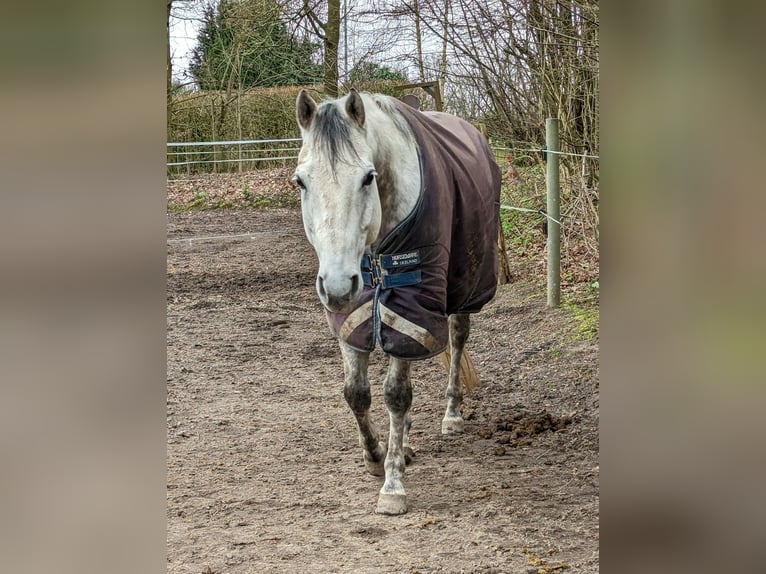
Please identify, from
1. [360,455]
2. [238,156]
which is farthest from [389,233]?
[238,156]

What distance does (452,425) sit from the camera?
4188 millimetres

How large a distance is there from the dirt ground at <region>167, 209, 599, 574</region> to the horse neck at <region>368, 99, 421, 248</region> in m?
1.19

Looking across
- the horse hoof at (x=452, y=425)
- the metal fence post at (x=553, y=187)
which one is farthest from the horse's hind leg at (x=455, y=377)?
the metal fence post at (x=553, y=187)

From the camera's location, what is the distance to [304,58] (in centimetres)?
1302

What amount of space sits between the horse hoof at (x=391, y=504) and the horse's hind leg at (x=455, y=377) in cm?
103

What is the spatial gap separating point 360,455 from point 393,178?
61.6 inches

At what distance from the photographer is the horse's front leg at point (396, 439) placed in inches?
125

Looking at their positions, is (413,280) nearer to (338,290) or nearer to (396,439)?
(338,290)

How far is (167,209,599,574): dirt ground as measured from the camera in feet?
9.30

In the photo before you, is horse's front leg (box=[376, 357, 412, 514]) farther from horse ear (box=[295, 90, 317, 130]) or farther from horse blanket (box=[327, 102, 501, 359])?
horse ear (box=[295, 90, 317, 130])

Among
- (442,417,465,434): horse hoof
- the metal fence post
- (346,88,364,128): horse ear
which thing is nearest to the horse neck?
(346,88,364,128): horse ear
